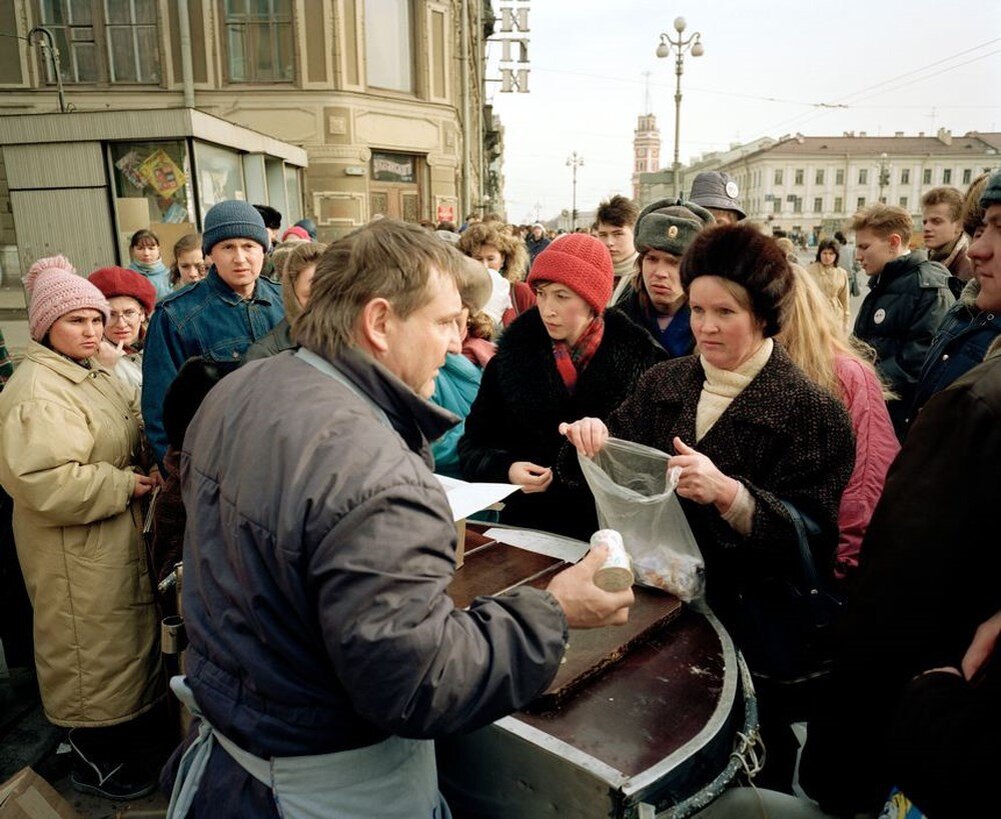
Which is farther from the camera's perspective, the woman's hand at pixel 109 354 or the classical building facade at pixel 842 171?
the classical building facade at pixel 842 171

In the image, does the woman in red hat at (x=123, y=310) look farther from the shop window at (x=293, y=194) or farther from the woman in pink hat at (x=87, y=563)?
the shop window at (x=293, y=194)

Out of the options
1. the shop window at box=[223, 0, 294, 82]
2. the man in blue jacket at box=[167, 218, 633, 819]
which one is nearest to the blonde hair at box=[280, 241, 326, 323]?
the man in blue jacket at box=[167, 218, 633, 819]

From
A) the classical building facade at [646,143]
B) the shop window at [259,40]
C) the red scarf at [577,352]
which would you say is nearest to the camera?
the red scarf at [577,352]

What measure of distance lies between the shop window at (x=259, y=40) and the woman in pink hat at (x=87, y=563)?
18.1 metres

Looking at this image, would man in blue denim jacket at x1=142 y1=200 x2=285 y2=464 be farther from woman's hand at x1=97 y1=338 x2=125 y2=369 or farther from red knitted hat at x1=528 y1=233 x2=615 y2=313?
red knitted hat at x1=528 y1=233 x2=615 y2=313

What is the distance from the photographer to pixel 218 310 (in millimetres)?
3602

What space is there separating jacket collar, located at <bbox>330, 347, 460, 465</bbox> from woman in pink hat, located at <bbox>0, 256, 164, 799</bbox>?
2007 millimetres

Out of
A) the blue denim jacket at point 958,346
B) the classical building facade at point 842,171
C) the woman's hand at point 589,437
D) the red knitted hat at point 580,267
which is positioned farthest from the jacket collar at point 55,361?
the classical building facade at point 842,171

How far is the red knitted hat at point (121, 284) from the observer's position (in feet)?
12.6

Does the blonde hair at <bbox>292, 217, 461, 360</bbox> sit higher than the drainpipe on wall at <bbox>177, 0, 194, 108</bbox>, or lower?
lower

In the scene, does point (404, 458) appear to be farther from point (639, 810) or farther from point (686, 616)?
point (686, 616)

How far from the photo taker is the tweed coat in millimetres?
2105

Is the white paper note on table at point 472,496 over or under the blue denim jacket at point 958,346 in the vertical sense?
under

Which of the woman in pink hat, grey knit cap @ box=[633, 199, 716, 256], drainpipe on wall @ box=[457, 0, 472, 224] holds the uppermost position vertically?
drainpipe on wall @ box=[457, 0, 472, 224]
